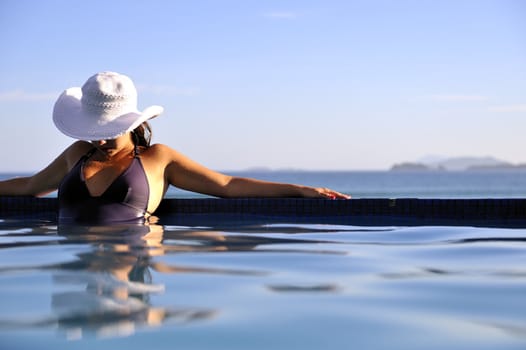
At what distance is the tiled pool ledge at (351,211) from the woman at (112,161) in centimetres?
64

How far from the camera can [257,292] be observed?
2.40 meters

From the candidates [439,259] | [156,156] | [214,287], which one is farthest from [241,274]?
[156,156]

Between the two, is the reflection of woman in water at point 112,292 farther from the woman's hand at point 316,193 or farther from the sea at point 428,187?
the sea at point 428,187

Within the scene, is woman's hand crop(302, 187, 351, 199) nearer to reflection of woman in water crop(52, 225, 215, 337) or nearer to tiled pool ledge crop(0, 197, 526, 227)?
tiled pool ledge crop(0, 197, 526, 227)

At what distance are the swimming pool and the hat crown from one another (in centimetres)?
73

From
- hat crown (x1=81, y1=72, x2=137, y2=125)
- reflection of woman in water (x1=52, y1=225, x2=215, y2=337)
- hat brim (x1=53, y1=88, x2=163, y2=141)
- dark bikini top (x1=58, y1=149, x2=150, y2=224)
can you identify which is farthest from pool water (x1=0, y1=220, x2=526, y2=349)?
hat crown (x1=81, y1=72, x2=137, y2=125)

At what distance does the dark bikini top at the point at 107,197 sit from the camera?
4184 mm

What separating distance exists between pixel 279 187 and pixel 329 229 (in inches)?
21.8

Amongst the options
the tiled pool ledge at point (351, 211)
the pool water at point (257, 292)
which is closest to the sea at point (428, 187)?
the tiled pool ledge at point (351, 211)

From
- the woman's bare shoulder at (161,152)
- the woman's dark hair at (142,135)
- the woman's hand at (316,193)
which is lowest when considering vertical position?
the woman's hand at (316,193)

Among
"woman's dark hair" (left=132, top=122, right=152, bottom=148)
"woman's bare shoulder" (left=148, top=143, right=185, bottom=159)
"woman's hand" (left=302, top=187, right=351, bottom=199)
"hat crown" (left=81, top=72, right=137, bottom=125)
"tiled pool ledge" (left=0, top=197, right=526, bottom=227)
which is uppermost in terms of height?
"hat crown" (left=81, top=72, right=137, bottom=125)

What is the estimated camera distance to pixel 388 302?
7.43 ft

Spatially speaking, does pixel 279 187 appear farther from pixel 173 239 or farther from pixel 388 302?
pixel 388 302

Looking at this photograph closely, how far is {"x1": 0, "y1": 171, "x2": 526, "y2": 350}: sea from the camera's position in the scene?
186 cm
